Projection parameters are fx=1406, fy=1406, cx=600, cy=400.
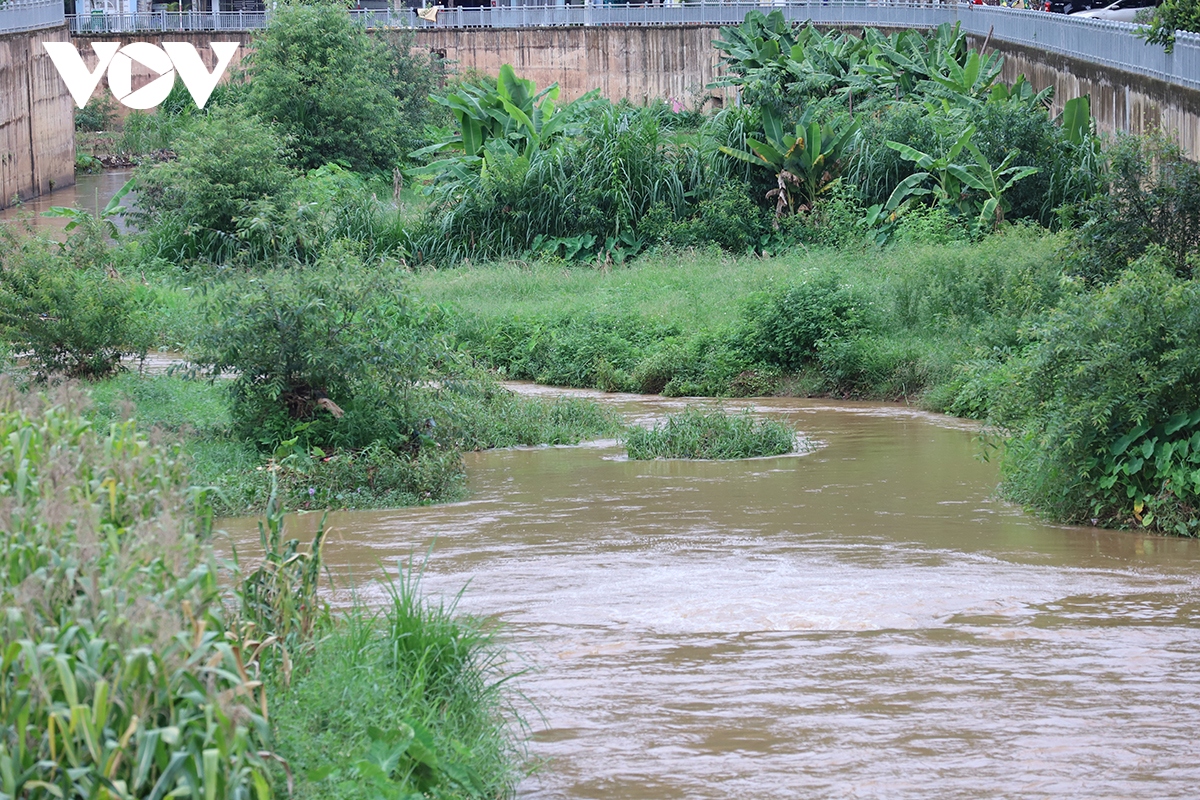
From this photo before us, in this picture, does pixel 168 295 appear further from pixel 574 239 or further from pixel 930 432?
pixel 930 432

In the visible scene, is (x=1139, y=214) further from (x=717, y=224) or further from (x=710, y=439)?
(x=717, y=224)

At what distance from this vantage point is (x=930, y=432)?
14.9 meters

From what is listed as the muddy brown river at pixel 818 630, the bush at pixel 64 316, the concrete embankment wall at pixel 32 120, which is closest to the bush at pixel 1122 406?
the muddy brown river at pixel 818 630

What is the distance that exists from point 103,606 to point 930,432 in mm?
12097

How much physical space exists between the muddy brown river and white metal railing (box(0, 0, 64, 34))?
26.9 metres

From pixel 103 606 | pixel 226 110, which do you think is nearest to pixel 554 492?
pixel 103 606

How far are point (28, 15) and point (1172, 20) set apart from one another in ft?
95.2

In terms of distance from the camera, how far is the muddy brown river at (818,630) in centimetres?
534

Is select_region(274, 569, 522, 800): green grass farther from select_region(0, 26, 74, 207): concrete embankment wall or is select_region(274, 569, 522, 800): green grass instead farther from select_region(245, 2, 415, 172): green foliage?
select_region(0, 26, 74, 207): concrete embankment wall

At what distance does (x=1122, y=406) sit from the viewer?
1010 centimetres

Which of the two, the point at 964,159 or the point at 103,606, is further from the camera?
the point at 964,159

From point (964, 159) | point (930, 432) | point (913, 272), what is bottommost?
point (930, 432)

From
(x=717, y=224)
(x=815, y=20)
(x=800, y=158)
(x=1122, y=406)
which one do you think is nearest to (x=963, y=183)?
(x=800, y=158)
